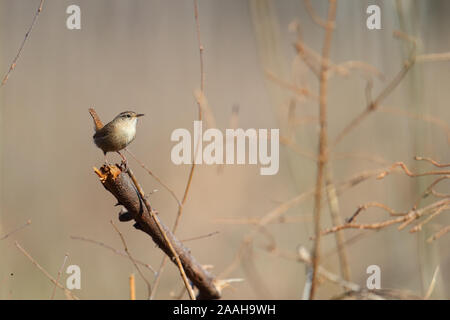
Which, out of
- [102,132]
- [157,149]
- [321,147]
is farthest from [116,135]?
[157,149]

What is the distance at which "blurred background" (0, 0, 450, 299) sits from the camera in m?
2.84

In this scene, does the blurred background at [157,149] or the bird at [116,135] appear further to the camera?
the blurred background at [157,149]

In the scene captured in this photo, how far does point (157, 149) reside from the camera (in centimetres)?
334

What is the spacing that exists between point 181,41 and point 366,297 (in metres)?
2.93

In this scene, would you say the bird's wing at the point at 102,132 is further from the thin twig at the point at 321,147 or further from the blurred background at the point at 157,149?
the blurred background at the point at 157,149

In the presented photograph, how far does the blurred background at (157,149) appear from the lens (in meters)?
2.84

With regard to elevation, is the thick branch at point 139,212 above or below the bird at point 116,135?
below

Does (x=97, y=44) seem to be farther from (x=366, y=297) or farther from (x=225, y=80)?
(x=366, y=297)

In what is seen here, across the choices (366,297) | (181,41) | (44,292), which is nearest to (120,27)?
(181,41)

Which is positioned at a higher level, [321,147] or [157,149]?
[321,147]

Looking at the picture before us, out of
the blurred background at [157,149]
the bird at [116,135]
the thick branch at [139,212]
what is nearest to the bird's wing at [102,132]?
the bird at [116,135]

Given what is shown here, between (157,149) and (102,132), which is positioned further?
(157,149)

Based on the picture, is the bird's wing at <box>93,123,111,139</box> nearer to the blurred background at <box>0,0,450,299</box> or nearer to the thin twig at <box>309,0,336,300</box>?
the thin twig at <box>309,0,336,300</box>

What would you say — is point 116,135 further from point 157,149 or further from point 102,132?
point 157,149
